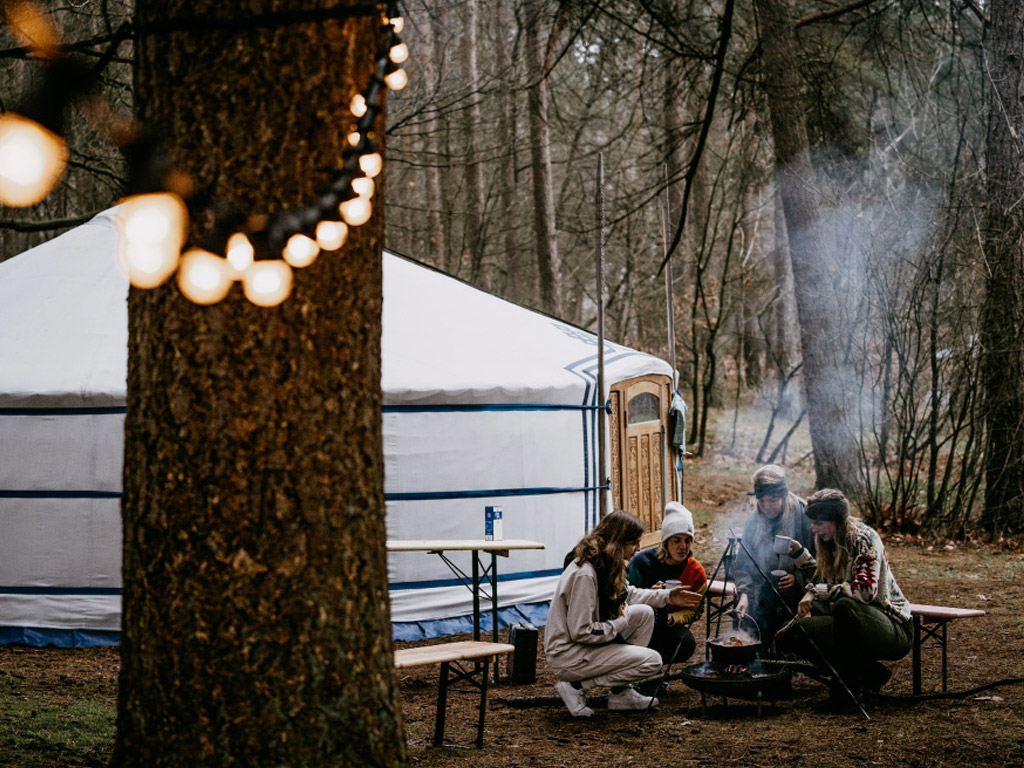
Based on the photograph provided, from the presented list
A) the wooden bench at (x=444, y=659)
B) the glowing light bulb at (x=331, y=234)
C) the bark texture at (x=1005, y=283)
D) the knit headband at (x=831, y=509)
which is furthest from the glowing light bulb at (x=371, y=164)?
the bark texture at (x=1005, y=283)

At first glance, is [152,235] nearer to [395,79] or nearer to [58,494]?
[395,79]

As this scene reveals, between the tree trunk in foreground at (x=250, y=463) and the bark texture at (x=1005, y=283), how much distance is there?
25.2 feet

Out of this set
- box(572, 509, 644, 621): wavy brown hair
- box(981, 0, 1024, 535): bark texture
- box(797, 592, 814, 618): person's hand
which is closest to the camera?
box(572, 509, 644, 621): wavy brown hair

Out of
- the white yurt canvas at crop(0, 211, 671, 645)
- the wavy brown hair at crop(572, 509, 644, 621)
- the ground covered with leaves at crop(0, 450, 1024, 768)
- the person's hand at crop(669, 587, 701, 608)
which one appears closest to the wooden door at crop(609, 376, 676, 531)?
the white yurt canvas at crop(0, 211, 671, 645)

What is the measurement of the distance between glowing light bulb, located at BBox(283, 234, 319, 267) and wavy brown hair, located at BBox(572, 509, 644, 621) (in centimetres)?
256

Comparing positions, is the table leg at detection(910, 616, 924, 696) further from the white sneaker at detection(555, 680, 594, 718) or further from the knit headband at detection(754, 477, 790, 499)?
the white sneaker at detection(555, 680, 594, 718)

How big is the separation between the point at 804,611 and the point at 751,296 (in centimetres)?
1227

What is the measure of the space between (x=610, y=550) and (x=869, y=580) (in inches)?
38.2

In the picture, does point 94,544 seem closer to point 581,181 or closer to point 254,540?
point 254,540

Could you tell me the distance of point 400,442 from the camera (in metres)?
6.30

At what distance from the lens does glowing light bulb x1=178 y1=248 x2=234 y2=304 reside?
1872 millimetres

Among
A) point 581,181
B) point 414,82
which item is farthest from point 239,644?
point 581,181

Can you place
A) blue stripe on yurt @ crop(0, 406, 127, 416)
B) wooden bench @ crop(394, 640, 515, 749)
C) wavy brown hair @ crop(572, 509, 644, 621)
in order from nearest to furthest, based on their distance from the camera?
wooden bench @ crop(394, 640, 515, 749)
wavy brown hair @ crop(572, 509, 644, 621)
blue stripe on yurt @ crop(0, 406, 127, 416)

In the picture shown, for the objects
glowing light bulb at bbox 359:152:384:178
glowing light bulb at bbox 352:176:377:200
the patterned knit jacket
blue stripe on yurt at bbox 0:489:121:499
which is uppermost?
glowing light bulb at bbox 359:152:384:178
